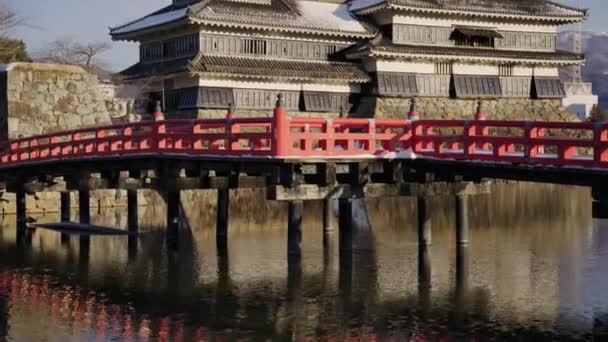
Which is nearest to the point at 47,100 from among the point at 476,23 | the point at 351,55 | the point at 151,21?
the point at 151,21

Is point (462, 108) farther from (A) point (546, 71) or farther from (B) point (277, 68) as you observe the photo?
(B) point (277, 68)

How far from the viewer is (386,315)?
17.8m

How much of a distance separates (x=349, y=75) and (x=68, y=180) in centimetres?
2102

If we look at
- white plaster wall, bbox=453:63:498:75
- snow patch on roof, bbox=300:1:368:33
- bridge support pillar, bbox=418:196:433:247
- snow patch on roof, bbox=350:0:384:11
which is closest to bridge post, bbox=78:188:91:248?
bridge support pillar, bbox=418:196:433:247

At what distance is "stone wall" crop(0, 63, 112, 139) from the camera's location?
36656 mm

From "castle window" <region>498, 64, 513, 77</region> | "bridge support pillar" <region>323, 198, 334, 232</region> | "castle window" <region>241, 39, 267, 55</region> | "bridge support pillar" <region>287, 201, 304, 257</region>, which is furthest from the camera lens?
"castle window" <region>498, 64, 513, 77</region>

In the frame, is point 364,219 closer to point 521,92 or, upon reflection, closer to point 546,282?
point 546,282

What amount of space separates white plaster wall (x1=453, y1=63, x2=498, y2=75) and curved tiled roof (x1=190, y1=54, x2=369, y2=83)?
5671 millimetres

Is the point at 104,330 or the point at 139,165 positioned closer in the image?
the point at 104,330

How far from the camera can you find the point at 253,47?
47.2 m

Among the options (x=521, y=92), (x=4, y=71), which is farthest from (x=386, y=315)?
(x=521, y=92)

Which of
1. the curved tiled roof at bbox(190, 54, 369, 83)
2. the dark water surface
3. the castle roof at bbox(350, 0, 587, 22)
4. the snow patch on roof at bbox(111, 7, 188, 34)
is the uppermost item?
the castle roof at bbox(350, 0, 587, 22)

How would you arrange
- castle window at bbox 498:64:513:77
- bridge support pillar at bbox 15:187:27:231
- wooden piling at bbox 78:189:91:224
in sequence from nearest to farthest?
wooden piling at bbox 78:189:91:224, bridge support pillar at bbox 15:187:27:231, castle window at bbox 498:64:513:77

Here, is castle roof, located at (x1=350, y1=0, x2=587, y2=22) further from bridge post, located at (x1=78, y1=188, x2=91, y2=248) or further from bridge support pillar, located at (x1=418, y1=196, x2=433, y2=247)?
bridge support pillar, located at (x1=418, y1=196, x2=433, y2=247)
